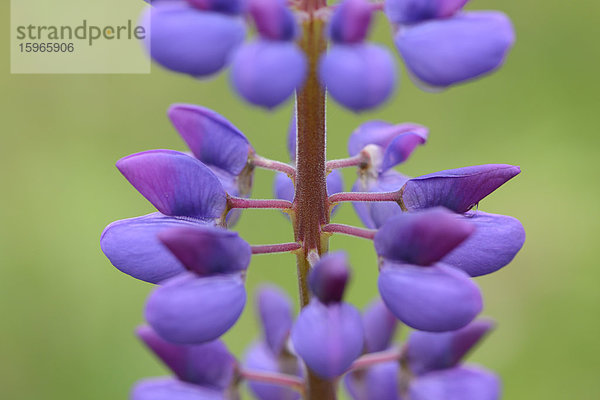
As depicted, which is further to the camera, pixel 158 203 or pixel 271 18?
pixel 158 203

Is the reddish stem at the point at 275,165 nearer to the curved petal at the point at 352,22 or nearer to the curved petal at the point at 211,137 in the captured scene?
the curved petal at the point at 211,137

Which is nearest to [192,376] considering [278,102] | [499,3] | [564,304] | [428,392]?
[428,392]

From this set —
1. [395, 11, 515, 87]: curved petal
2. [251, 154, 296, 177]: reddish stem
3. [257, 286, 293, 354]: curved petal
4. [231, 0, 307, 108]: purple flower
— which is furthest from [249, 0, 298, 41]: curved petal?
[257, 286, 293, 354]: curved petal

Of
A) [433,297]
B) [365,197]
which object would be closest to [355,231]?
[365,197]

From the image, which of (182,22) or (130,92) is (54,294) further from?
(182,22)

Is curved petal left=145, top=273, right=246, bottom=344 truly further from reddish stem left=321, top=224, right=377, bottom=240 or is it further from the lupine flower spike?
reddish stem left=321, top=224, right=377, bottom=240

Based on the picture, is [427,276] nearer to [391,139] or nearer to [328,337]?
[328,337]

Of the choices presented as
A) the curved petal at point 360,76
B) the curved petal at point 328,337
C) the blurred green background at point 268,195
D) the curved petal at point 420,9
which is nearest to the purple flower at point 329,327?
the curved petal at point 328,337
